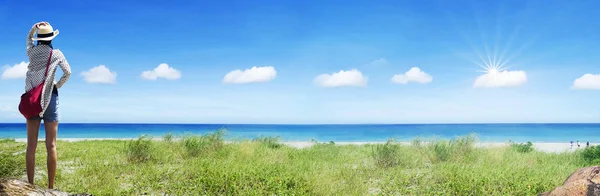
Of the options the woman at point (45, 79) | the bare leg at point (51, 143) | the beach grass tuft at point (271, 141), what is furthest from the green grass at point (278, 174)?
the beach grass tuft at point (271, 141)

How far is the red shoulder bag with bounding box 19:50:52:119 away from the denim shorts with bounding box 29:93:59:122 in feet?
0.29

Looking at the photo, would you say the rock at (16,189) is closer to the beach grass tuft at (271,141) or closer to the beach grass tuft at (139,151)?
the beach grass tuft at (139,151)

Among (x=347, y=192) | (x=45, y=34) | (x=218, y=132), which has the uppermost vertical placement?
(x=45, y=34)

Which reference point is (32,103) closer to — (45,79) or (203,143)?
(45,79)

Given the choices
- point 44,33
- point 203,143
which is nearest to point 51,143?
point 44,33

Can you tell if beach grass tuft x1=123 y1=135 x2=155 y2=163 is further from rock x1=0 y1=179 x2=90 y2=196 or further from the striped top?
rock x1=0 y1=179 x2=90 y2=196

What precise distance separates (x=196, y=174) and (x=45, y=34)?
326cm

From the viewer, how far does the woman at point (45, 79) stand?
18.4ft

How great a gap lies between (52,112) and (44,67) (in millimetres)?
556

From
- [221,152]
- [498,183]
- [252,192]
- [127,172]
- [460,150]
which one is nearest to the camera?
[252,192]

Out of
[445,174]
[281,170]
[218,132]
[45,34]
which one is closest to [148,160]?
[218,132]

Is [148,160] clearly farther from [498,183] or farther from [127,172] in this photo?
[498,183]

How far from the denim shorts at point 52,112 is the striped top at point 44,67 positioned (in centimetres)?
9

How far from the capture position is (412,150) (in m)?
12.4
